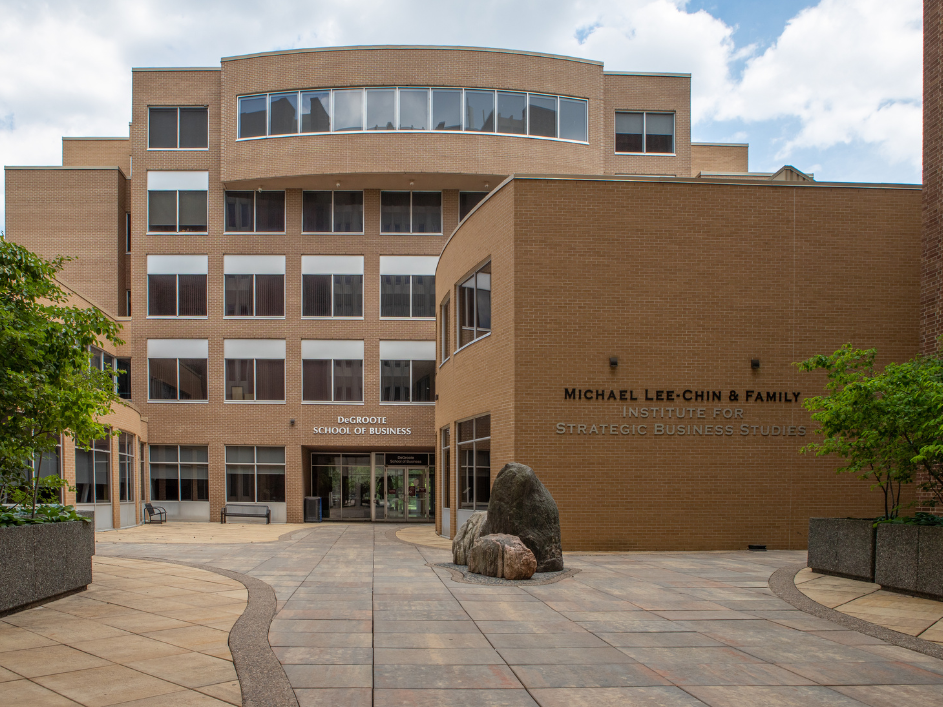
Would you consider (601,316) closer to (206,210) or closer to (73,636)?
(73,636)

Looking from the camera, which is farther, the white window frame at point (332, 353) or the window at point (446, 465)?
the white window frame at point (332, 353)

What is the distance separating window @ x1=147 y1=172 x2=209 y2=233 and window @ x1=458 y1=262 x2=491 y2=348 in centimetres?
1667

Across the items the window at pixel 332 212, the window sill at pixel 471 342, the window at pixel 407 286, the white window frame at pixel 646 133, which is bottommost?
the window sill at pixel 471 342

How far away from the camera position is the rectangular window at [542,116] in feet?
109

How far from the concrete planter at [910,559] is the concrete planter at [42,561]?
10.5 metres

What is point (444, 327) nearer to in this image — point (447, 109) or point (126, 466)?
point (447, 109)

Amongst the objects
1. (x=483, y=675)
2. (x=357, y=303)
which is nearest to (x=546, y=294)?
(x=483, y=675)

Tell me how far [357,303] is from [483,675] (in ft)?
91.7

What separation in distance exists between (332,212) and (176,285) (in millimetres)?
7025

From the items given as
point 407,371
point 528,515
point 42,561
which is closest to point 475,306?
point 528,515

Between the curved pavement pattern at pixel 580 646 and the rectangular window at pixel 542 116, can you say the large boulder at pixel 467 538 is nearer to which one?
the curved pavement pattern at pixel 580 646

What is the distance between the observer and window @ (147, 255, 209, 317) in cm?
3406

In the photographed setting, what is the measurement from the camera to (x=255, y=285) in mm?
33969

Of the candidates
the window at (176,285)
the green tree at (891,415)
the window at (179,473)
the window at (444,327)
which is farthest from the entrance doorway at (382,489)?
the green tree at (891,415)
